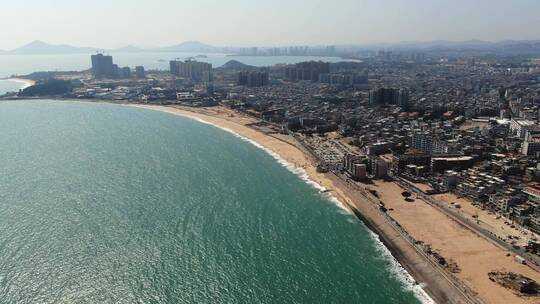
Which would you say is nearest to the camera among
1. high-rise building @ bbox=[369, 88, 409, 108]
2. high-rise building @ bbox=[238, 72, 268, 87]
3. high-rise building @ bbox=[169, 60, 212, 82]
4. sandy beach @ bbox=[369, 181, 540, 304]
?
sandy beach @ bbox=[369, 181, 540, 304]

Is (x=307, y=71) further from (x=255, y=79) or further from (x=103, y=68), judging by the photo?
(x=103, y=68)

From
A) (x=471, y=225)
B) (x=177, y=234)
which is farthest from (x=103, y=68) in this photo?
(x=471, y=225)

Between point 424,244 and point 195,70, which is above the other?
point 195,70

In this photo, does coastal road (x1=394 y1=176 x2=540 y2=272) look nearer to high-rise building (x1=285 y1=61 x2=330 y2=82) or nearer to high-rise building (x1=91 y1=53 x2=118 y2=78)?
high-rise building (x1=285 y1=61 x2=330 y2=82)

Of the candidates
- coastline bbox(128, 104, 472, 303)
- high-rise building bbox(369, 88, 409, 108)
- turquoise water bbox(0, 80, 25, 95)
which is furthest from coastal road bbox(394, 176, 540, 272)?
turquoise water bbox(0, 80, 25, 95)

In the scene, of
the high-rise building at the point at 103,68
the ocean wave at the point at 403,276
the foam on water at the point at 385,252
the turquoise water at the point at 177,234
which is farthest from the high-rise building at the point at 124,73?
the ocean wave at the point at 403,276

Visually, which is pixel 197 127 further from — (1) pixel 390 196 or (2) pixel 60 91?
(2) pixel 60 91
